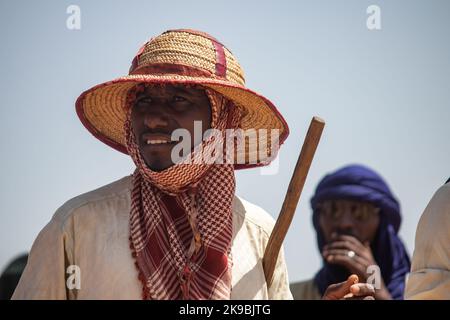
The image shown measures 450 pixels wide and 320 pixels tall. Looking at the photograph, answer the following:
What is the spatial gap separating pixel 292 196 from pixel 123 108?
44.7 inches

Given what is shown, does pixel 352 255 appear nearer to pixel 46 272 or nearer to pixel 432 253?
pixel 432 253

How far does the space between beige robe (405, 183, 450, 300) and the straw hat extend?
3.27 ft

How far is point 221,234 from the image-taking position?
615 cm

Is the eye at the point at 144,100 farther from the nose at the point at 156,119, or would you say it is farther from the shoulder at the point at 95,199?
the shoulder at the point at 95,199

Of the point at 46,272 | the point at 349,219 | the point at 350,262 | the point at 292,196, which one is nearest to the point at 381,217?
the point at 349,219

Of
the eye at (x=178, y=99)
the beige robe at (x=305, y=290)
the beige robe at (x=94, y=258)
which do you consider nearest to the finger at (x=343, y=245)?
the beige robe at (x=305, y=290)

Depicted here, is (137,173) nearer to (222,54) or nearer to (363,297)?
(222,54)

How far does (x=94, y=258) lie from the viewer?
590cm

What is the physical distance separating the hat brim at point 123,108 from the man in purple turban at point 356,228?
3.07 metres

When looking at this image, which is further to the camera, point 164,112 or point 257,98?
point 257,98

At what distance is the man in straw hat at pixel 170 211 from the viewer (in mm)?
5898
